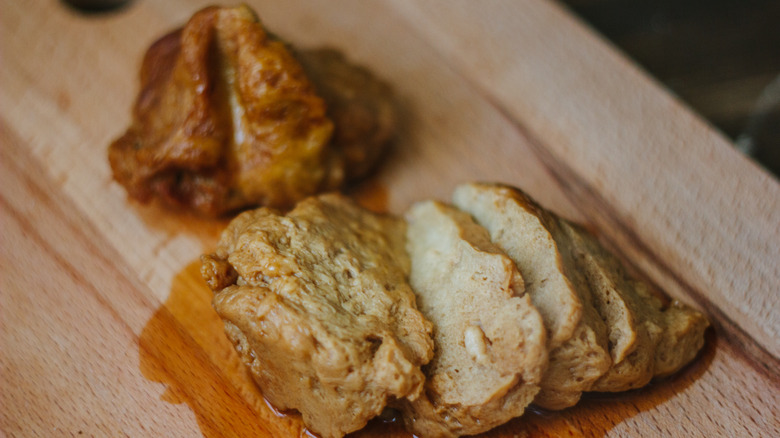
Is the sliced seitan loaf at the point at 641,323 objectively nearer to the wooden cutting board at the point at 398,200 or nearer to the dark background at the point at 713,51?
the wooden cutting board at the point at 398,200

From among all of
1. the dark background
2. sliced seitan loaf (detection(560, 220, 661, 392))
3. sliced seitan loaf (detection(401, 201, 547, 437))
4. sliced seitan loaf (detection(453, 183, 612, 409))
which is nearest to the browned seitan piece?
sliced seitan loaf (detection(401, 201, 547, 437))

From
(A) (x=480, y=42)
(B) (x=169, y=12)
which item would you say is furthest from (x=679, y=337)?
(B) (x=169, y=12)

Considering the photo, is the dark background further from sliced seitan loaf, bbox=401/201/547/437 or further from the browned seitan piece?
the browned seitan piece

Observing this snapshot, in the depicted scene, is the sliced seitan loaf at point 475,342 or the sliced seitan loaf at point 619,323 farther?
the sliced seitan loaf at point 619,323

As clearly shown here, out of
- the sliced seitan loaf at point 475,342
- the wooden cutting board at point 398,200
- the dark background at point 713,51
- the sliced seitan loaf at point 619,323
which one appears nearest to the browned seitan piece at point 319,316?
the sliced seitan loaf at point 475,342

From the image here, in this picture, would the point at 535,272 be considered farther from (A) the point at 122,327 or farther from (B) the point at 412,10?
(B) the point at 412,10

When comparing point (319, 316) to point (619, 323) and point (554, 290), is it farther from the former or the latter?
point (619, 323)
